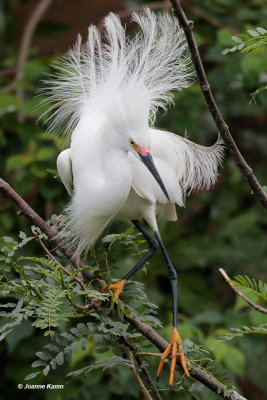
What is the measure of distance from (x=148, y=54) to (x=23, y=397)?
1.92 metres

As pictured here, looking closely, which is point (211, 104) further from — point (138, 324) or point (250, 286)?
point (138, 324)

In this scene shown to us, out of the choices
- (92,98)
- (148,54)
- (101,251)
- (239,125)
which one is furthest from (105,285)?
(239,125)

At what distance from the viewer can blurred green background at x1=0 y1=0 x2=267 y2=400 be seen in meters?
2.56

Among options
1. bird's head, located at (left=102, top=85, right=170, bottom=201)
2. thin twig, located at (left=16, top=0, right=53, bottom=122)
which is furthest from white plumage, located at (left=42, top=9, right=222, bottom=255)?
thin twig, located at (left=16, top=0, right=53, bottom=122)

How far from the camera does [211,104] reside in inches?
53.4

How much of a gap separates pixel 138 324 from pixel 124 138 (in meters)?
0.60

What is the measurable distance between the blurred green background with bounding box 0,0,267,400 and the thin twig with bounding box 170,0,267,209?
0.77 meters

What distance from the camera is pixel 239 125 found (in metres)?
4.90

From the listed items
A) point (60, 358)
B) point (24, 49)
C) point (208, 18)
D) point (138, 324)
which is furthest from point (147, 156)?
point (24, 49)

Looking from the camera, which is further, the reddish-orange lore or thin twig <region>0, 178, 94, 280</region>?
the reddish-orange lore

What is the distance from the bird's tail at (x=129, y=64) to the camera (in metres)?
1.89

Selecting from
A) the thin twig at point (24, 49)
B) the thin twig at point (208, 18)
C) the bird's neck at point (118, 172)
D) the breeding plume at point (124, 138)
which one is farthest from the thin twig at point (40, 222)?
the thin twig at point (208, 18)

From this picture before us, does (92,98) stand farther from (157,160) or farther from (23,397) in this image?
(23,397)

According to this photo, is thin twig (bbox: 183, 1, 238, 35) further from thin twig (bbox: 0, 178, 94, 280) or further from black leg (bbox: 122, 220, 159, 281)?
thin twig (bbox: 0, 178, 94, 280)
